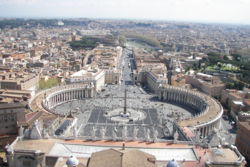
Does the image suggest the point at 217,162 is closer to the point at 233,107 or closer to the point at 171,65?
the point at 233,107

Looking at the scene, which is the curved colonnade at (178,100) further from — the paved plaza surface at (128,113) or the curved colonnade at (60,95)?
the paved plaza surface at (128,113)

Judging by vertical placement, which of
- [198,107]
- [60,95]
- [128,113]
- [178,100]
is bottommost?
[178,100]

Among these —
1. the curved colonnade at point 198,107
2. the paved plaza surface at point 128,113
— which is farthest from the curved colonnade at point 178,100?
the paved plaza surface at point 128,113

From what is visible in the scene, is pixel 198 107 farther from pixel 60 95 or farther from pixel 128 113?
pixel 60 95

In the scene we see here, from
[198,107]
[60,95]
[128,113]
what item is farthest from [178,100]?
[60,95]

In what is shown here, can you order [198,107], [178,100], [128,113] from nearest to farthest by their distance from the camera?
[128,113]
[198,107]
[178,100]

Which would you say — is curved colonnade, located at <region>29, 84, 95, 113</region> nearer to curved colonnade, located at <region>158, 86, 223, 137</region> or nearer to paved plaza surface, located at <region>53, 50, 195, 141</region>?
paved plaza surface, located at <region>53, 50, 195, 141</region>

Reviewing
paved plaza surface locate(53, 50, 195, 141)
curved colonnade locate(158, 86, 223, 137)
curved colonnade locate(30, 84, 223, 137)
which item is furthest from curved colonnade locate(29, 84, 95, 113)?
curved colonnade locate(158, 86, 223, 137)

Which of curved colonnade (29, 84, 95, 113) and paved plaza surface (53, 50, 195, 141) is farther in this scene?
curved colonnade (29, 84, 95, 113)

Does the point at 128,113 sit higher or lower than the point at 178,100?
higher

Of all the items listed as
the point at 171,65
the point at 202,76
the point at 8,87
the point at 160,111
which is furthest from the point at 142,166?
the point at 171,65
